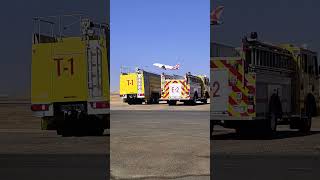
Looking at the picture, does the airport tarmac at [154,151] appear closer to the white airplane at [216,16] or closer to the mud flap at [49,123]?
the white airplane at [216,16]

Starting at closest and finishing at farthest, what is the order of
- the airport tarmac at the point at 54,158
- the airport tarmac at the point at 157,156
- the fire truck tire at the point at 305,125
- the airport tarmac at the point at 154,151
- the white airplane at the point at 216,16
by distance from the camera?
the white airplane at the point at 216,16
the airport tarmac at the point at 154,151
the airport tarmac at the point at 157,156
the airport tarmac at the point at 54,158
the fire truck tire at the point at 305,125

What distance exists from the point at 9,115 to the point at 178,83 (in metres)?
15.2

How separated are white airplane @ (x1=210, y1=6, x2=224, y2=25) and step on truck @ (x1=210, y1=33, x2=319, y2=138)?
8.45 m

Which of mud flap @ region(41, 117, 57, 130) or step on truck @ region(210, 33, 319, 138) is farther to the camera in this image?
step on truck @ region(210, 33, 319, 138)

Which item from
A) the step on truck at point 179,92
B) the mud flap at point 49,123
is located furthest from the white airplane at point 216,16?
the step on truck at point 179,92

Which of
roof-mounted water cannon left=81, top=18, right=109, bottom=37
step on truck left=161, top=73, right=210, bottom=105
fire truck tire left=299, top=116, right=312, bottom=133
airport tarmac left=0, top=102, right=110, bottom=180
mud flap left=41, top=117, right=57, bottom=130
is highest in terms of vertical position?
roof-mounted water cannon left=81, top=18, right=109, bottom=37

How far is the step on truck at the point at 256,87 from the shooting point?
16.2m

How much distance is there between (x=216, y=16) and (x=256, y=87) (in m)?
10.1

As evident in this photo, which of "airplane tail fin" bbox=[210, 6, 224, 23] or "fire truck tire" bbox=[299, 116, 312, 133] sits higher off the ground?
"airplane tail fin" bbox=[210, 6, 224, 23]

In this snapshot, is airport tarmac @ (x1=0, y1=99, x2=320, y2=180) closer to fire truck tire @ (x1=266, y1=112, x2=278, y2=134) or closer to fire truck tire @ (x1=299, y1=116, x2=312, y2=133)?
fire truck tire @ (x1=266, y1=112, x2=278, y2=134)

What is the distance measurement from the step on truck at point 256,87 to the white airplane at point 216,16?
845 cm

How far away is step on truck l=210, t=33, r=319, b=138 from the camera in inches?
637

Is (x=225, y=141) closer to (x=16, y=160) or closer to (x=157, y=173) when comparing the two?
(x=16, y=160)

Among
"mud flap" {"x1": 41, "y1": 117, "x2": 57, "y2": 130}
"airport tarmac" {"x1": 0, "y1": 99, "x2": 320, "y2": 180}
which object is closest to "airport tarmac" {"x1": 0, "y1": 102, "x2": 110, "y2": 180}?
"airport tarmac" {"x1": 0, "y1": 99, "x2": 320, "y2": 180}
